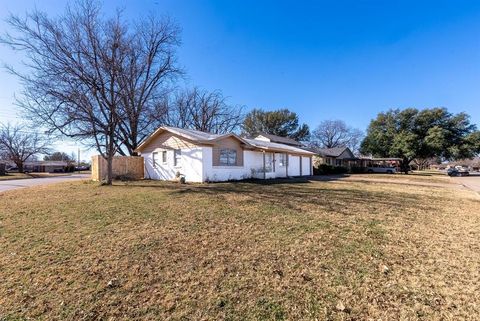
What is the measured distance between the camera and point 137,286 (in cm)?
332

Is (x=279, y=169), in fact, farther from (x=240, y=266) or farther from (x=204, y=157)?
(x=240, y=266)

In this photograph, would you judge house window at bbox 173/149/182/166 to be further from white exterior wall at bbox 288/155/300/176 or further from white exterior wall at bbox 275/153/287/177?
white exterior wall at bbox 288/155/300/176

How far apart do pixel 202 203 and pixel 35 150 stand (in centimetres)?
5311

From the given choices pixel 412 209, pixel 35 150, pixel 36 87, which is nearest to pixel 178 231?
pixel 412 209

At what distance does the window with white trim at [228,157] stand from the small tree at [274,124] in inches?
1233

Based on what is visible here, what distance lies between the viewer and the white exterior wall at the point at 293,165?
949 inches

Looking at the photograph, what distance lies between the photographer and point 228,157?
17.6m

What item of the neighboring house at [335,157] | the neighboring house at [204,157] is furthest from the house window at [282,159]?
the neighboring house at [335,157]

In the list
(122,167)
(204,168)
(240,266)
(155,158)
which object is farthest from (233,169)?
(240,266)

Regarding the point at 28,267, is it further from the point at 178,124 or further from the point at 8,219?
the point at 178,124

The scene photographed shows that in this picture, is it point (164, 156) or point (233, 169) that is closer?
point (233, 169)

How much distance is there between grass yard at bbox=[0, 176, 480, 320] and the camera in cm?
285

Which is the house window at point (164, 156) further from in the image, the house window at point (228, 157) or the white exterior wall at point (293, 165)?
the white exterior wall at point (293, 165)

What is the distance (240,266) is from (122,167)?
19068 mm
